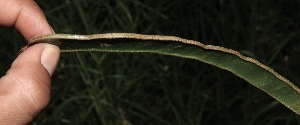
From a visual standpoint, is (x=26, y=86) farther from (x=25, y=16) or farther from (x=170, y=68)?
(x=170, y=68)

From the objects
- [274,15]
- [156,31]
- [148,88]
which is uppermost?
[274,15]

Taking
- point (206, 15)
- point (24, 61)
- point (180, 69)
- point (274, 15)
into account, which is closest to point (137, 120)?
point (180, 69)

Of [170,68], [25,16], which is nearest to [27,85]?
[25,16]

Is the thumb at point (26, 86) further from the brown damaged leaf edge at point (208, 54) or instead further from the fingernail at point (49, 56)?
the brown damaged leaf edge at point (208, 54)

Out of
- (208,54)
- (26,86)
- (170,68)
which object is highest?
(170,68)

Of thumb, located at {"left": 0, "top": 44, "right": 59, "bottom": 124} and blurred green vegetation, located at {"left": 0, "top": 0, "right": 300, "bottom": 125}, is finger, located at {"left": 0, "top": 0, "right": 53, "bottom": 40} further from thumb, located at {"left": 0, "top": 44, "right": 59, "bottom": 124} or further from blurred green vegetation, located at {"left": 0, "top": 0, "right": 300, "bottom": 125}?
blurred green vegetation, located at {"left": 0, "top": 0, "right": 300, "bottom": 125}

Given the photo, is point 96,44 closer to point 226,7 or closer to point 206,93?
point 206,93
